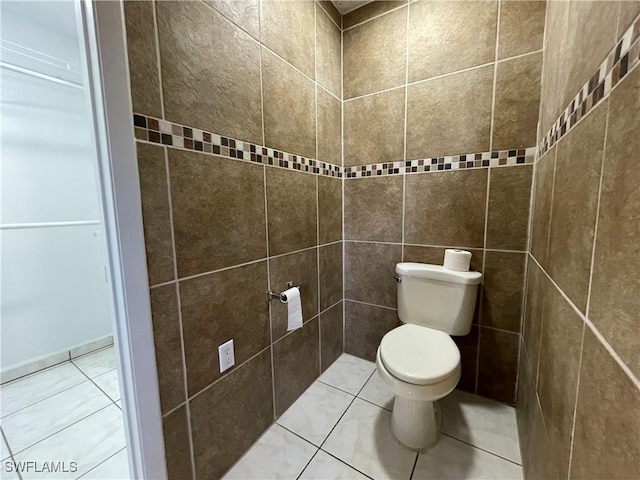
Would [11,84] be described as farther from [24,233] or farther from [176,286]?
[176,286]

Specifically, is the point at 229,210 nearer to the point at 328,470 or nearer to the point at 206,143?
the point at 206,143

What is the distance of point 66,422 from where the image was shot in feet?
4.57

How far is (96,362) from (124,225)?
195 centimetres

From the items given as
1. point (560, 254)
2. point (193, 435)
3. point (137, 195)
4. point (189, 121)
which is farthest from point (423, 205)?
point (193, 435)

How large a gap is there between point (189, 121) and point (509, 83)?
149 cm

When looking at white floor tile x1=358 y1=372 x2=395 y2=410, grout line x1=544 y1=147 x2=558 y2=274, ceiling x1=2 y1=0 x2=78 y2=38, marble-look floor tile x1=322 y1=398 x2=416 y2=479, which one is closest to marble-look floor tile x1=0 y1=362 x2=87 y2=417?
marble-look floor tile x1=322 y1=398 x2=416 y2=479

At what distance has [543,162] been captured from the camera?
1053 millimetres

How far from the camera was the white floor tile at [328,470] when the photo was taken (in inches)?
42.4

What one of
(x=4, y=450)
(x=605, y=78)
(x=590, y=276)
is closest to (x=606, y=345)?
(x=590, y=276)

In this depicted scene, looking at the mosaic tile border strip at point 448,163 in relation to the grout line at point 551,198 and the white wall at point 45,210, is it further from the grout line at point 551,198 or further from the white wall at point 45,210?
the white wall at point 45,210

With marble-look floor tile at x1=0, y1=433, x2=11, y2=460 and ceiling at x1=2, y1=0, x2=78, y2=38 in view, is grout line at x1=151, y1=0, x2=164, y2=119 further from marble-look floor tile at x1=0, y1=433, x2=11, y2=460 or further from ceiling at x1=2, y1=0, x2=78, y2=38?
marble-look floor tile at x1=0, y1=433, x2=11, y2=460

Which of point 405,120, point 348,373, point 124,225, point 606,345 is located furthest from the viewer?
point 348,373

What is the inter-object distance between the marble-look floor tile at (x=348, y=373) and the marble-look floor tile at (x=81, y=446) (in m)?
1.14

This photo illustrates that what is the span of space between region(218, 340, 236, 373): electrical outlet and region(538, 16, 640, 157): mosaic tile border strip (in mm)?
1315
